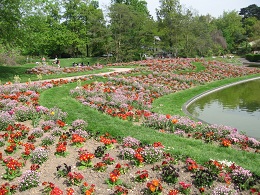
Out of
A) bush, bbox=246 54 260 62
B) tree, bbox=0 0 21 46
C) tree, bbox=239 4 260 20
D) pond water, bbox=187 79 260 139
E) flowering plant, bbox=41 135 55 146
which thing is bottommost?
pond water, bbox=187 79 260 139

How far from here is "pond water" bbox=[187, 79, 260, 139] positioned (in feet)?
41.5

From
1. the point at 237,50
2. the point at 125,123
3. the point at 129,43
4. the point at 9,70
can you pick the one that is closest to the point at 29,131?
the point at 125,123

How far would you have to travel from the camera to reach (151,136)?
9.34 meters

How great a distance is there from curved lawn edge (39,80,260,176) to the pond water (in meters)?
3.03

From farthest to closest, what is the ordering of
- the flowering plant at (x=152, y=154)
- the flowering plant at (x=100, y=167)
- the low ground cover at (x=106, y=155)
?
1. the flowering plant at (x=152, y=154)
2. the flowering plant at (x=100, y=167)
3. the low ground cover at (x=106, y=155)

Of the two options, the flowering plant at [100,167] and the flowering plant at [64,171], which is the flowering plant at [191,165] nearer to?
the flowering plant at [100,167]

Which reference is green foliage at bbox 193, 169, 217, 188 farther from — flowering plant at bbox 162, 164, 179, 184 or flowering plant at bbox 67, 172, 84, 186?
flowering plant at bbox 67, 172, 84, 186

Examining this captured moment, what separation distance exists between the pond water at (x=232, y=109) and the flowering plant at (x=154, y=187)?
20.6ft

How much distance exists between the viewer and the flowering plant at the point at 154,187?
5.93 m

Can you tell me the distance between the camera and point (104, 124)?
408 inches

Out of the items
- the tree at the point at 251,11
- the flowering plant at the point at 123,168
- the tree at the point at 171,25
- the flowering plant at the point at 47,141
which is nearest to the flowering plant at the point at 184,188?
the flowering plant at the point at 123,168

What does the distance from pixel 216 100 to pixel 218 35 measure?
2264 inches

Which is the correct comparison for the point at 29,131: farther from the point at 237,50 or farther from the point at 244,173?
the point at 237,50

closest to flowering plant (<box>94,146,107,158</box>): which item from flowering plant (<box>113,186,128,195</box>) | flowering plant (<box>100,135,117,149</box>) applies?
flowering plant (<box>100,135,117,149</box>)
